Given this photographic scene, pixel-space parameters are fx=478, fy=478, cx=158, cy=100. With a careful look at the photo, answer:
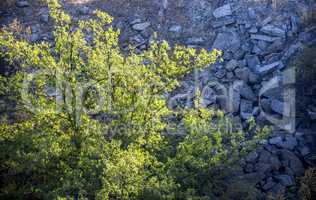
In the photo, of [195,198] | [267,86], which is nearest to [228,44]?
[267,86]

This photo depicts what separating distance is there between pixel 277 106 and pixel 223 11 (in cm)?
446

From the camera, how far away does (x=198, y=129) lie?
9602 millimetres

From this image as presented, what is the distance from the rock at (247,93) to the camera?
13.4m

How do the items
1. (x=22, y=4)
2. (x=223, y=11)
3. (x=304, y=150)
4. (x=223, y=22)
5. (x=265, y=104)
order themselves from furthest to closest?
(x=22, y=4) < (x=223, y=11) < (x=223, y=22) < (x=265, y=104) < (x=304, y=150)

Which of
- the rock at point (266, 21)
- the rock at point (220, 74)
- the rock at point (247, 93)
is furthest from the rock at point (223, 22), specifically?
the rock at point (247, 93)

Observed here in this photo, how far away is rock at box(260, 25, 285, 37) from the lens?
1473 centimetres

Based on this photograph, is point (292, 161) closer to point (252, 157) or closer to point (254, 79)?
point (252, 157)

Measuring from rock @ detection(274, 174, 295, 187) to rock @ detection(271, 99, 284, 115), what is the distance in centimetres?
197

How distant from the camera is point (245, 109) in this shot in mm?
13234

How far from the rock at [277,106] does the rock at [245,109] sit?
60 centimetres

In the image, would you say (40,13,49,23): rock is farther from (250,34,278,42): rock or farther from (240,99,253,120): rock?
(240,99,253,120): rock

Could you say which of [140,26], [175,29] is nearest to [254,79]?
[175,29]

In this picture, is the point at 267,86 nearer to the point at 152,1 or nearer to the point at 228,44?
the point at 228,44

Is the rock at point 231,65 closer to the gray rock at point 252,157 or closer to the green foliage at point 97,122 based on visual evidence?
the gray rock at point 252,157
